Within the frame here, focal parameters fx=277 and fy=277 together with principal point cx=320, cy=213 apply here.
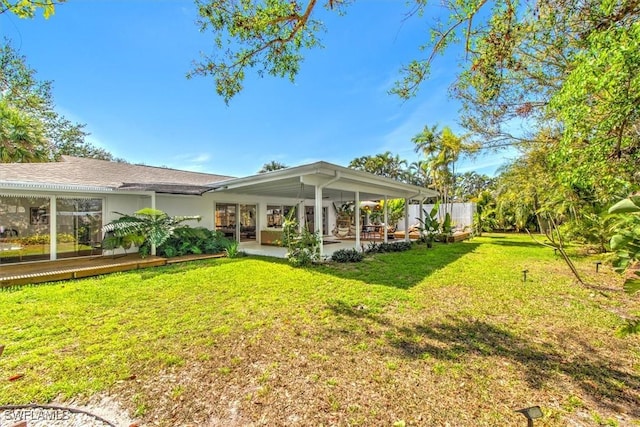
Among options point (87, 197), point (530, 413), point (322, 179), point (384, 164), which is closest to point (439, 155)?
point (384, 164)

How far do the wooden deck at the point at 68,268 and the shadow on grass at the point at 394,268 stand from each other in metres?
5.66

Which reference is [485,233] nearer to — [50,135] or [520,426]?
[520,426]

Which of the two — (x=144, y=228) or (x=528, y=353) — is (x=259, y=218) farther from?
(x=528, y=353)

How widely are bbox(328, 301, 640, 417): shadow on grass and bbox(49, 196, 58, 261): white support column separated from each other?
10710mm

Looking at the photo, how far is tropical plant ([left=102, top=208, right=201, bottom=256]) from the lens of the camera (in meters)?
9.71

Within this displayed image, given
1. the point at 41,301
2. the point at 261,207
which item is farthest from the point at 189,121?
the point at 41,301

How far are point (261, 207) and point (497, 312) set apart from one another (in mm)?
12874

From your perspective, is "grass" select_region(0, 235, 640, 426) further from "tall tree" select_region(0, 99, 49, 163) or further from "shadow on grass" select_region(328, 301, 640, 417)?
"tall tree" select_region(0, 99, 49, 163)

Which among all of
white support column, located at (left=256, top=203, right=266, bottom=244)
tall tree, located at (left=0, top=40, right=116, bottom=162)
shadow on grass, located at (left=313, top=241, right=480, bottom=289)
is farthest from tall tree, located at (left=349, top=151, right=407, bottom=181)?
tall tree, located at (left=0, top=40, right=116, bottom=162)

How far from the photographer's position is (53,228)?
9336 mm

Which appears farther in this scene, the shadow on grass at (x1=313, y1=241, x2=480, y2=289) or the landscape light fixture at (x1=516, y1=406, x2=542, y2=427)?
the shadow on grass at (x1=313, y1=241, x2=480, y2=289)

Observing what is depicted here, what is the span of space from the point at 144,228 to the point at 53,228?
270cm

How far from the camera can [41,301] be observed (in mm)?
5539

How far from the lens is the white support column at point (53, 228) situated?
9234 millimetres
